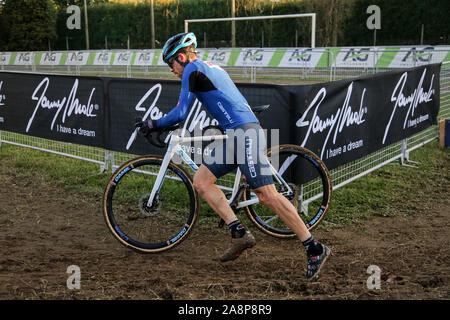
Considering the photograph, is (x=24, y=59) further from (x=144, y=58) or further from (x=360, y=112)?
(x=360, y=112)

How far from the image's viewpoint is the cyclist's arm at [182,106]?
14.6ft

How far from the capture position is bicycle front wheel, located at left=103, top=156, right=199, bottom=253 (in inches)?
200

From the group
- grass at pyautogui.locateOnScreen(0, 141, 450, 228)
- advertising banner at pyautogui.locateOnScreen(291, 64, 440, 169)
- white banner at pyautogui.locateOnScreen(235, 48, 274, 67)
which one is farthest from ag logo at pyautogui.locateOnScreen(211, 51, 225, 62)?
advertising banner at pyautogui.locateOnScreen(291, 64, 440, 169)

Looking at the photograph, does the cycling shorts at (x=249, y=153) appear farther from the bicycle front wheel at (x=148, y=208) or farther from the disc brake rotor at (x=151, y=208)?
A: the disc brake rotor at (x=151, y=208)

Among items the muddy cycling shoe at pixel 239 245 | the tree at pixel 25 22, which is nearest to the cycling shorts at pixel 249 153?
the muddy cycling shoe at pixel 239 245

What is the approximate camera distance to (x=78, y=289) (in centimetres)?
413

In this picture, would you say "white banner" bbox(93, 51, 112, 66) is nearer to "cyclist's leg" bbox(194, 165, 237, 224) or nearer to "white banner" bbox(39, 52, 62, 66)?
"white banner" bbox(39, 52, 62, 66)

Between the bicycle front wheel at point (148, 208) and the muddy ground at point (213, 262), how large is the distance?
203mm

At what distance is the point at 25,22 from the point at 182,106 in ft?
208

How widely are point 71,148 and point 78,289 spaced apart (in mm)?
5609

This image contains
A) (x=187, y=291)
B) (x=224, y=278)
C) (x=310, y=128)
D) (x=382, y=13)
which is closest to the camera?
(x=187, y=291)

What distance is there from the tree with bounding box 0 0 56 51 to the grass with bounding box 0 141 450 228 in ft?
185
